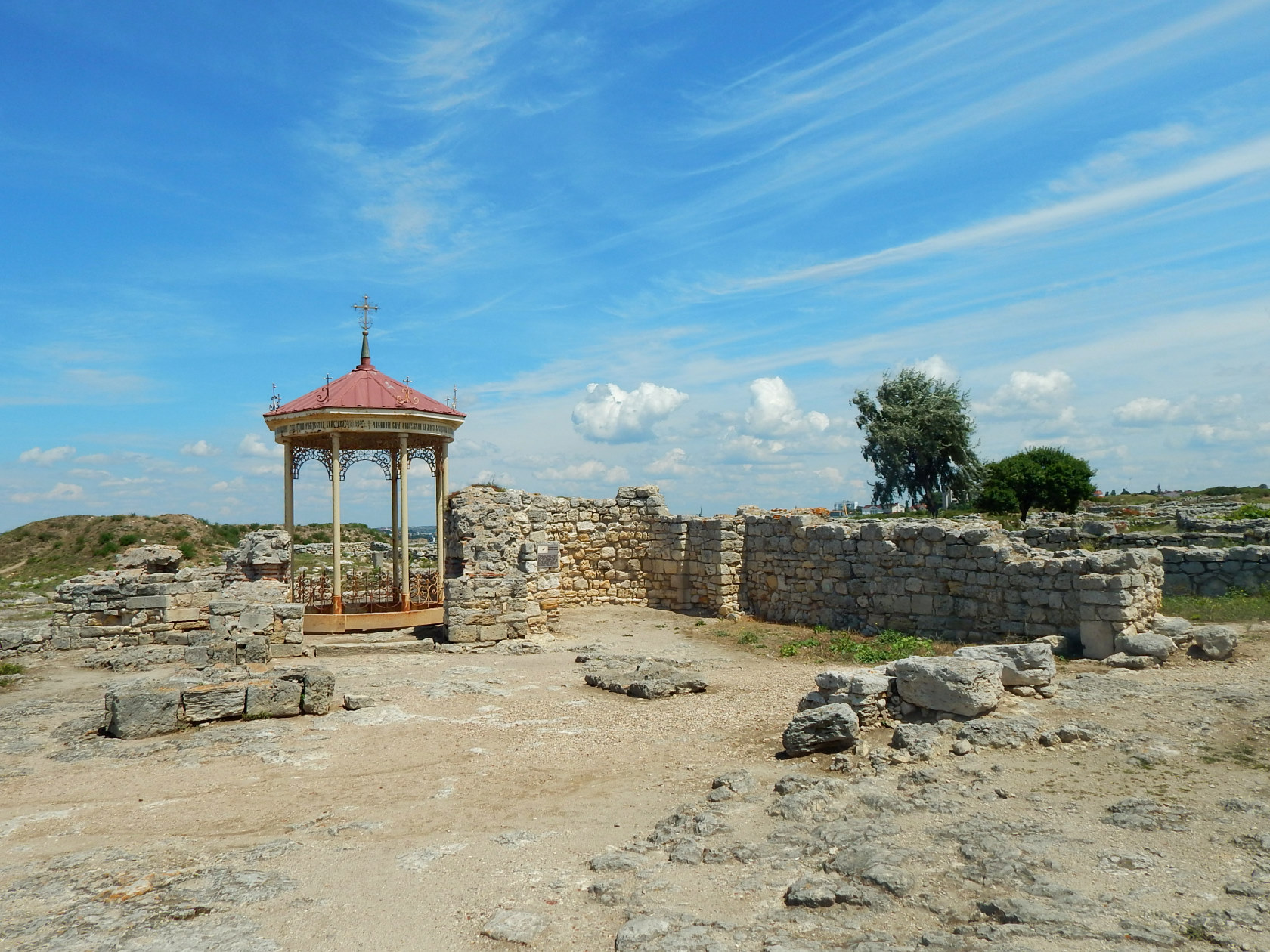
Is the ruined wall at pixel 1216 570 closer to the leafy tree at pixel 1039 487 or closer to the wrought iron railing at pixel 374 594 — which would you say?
the wrought iron railing at pixel 374 594

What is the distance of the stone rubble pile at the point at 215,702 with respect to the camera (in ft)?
29.7

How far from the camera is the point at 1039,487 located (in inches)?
1391

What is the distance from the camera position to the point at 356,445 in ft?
59.7

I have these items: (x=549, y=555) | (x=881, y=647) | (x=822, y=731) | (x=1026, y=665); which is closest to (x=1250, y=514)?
(x=881, y=647)

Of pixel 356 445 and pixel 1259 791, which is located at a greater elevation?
pixel 356 445

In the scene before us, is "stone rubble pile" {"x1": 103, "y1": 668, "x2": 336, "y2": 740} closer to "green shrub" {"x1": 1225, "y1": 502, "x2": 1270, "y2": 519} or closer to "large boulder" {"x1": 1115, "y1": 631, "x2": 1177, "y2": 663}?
"large boulder" {"x1": 1115, "y1": 631, "x2": 1177, "y2": 663}

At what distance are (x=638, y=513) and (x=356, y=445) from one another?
6.64m

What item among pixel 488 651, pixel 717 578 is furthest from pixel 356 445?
pixel 717 578

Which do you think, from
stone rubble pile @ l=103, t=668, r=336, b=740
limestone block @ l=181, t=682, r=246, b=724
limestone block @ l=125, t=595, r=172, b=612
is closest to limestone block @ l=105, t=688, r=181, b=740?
stone rubble pile @ l=103, t=668, r=336, b=740

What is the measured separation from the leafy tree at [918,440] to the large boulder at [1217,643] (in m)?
31.4

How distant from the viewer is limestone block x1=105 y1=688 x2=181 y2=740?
898cm

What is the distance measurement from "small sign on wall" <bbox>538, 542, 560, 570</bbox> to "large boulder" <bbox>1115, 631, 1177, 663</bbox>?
9.84 metres

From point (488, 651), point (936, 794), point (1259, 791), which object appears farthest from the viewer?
point (488, 651)

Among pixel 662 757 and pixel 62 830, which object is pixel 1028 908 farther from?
pixel 62 830
